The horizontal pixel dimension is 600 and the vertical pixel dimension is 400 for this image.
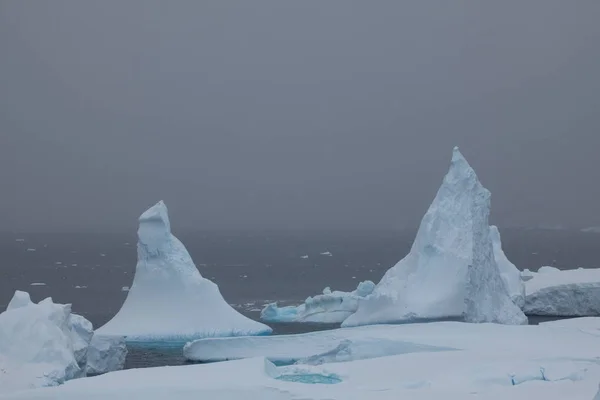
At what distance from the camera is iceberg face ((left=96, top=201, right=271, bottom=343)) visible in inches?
928

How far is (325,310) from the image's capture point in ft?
97.7

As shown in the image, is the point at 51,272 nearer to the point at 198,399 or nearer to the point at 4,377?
the point at 4,377

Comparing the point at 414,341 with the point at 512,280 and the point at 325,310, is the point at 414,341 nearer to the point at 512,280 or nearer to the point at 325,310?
the point at 325,310

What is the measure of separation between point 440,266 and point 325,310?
6.32m

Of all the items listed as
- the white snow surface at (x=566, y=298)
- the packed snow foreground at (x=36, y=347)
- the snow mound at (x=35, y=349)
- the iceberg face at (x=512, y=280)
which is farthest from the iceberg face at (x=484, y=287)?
the snow mound at (x=35, y=349)

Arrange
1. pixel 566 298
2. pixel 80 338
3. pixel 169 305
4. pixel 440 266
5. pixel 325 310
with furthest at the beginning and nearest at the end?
pixel 566 298 → pixel 325 310 → pixel 440 266 → pixel 169 305 → pixel 80 338

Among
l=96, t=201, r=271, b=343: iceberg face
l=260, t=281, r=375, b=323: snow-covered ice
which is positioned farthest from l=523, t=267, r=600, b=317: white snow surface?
l=96, t=201, r=271, b=343: iceberg face

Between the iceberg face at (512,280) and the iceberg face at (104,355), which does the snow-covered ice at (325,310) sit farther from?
the iceberg face at (104,355)

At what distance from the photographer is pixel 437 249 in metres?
25.0

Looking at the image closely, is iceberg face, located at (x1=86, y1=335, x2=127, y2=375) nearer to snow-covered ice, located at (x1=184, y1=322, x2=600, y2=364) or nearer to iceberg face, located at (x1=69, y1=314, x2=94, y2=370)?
iceberg face, located at (x1=69, y1=314, x2=94, y2=370)

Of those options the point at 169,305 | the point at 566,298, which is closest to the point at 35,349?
the point at 169,305

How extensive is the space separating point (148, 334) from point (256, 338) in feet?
14.5

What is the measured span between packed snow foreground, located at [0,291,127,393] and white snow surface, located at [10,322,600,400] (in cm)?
211

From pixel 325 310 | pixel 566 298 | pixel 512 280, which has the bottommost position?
pixel 325 310
